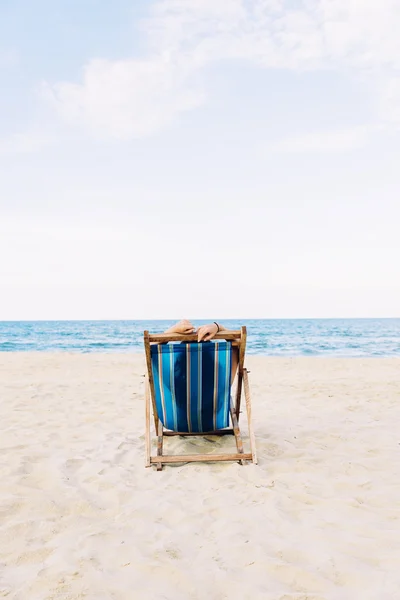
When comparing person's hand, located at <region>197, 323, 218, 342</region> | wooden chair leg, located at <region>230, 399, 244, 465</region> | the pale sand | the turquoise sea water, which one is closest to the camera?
the pale sand

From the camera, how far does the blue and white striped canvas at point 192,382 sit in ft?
10.9

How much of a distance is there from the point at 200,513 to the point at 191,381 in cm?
102

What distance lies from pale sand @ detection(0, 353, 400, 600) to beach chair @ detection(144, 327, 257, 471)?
0.18 m

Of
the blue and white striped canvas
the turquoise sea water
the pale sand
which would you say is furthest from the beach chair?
the turquoise sea water

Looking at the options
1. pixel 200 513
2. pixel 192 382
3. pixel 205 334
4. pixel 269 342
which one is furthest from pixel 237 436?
pixel 269 342

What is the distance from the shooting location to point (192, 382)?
133 inches

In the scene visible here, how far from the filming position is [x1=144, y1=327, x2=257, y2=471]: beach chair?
3.32 meters

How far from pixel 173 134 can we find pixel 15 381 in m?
14.8

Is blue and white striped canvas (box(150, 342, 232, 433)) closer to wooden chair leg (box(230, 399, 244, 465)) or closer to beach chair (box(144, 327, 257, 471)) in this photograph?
beach chair (box(144, 327, 257, 471))

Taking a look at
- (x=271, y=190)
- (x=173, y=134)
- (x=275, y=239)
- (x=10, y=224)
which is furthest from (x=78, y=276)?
(x=173, y=134)

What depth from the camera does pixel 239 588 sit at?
180 cm

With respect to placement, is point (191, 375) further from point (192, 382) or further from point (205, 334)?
point (205, 334)

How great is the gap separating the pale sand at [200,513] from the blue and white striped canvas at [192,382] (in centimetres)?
38

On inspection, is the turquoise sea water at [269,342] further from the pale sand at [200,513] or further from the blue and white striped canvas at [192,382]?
the blue and white striped canvas at [192,382]
